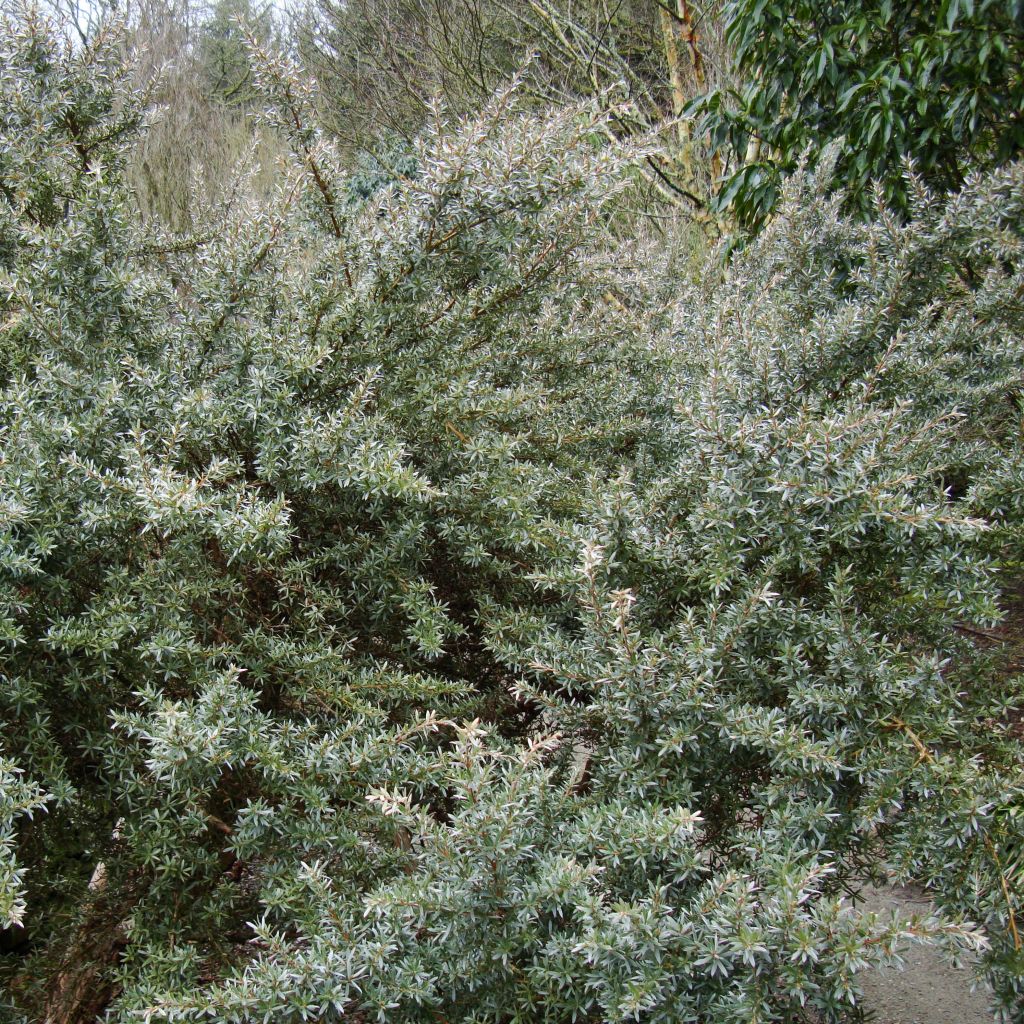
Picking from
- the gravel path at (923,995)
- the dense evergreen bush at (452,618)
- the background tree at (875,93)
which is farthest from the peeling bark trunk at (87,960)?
the background tree at (875,93)

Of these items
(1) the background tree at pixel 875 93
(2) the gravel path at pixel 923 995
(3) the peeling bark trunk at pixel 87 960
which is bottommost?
(2) the gravel path at pixel 923 995

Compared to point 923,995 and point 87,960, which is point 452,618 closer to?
point 87,960

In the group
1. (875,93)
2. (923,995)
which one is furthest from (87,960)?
(875,93)

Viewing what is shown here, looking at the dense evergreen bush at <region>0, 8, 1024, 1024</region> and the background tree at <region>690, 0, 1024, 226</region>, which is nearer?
the dense evergreen bush at <region>0, 8, 1024, 1024</region>

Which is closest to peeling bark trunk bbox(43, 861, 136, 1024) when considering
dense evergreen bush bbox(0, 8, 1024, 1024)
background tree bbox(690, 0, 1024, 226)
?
dense evergreen bush bbox(0, 8, 1024, 1024)

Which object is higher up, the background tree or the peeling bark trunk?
the background tree

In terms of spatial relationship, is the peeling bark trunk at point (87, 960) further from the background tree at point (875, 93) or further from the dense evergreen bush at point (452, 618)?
the background tree at point (875, 93)

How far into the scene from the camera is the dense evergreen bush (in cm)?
122

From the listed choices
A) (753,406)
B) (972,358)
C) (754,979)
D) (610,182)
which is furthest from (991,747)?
(610,182)

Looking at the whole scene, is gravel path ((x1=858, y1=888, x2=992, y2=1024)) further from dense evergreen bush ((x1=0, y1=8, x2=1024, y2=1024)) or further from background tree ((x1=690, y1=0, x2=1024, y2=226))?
background tree ((x1=690, y1=0, x2=1024, y2=226))

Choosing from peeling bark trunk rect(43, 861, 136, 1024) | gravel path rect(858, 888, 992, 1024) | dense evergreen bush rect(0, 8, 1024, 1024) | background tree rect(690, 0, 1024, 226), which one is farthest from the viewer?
background tree rect(690, 0, 1024, 226)

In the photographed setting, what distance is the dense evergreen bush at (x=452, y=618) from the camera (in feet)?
4.00

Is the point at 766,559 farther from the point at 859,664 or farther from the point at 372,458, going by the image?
the point at 372,458

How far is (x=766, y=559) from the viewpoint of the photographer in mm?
1507
